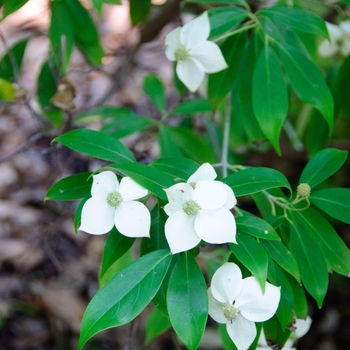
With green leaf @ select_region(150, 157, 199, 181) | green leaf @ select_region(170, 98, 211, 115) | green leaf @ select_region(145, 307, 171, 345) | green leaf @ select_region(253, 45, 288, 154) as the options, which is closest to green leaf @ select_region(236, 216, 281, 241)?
green leaf @ select_region(150, 157, 199, 181)

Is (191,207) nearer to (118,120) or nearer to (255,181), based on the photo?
(255,181)

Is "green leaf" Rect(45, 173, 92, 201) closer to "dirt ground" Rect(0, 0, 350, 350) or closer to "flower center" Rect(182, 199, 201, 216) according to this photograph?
"flower center" Rect(182, 199, 201, 216)

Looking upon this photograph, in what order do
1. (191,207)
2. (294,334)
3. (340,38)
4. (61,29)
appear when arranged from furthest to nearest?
1. (340,38)
2. (61,29)
3. (294,334)
4. (191,207)

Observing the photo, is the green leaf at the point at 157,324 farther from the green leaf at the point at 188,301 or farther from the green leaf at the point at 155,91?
the green leaf at the point at 155,91

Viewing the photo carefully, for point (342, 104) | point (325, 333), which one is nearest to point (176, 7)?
point (342, 104)

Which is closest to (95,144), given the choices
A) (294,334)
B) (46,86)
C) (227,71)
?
(227,71)
